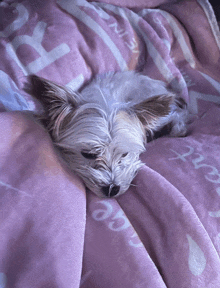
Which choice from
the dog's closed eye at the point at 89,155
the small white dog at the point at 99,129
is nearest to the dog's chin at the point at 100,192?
the small white dog at the point at 99,129

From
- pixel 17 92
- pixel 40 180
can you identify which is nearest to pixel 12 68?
pixel 17 92

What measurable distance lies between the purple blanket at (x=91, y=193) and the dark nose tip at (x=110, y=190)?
32mm

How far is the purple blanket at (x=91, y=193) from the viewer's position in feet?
2.42

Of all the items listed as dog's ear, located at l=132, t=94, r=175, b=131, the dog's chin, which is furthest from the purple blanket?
dog's ear, located at l=132, t=94, r=175, b=131

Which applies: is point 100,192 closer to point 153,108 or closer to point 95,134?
point 95,134

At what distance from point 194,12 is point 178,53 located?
1.02 feet

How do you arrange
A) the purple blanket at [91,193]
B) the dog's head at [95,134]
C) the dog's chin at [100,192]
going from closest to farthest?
the purple blanket at [91,193] < the dog's chin at [100,192] < the dog's head at [95,134]

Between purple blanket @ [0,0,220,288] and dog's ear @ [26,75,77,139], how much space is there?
0.27ft

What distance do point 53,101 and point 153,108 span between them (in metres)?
0.46

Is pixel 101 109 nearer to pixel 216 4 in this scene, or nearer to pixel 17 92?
pixel 17 92

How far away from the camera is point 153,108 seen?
1201mm

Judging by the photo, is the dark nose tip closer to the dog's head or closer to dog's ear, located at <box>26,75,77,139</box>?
the dog's head

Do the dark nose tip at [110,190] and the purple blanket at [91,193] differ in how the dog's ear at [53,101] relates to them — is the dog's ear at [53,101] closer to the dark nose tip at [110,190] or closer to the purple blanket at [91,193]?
the purple blanket at [91,193]

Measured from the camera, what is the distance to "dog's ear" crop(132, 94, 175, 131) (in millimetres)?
1139
